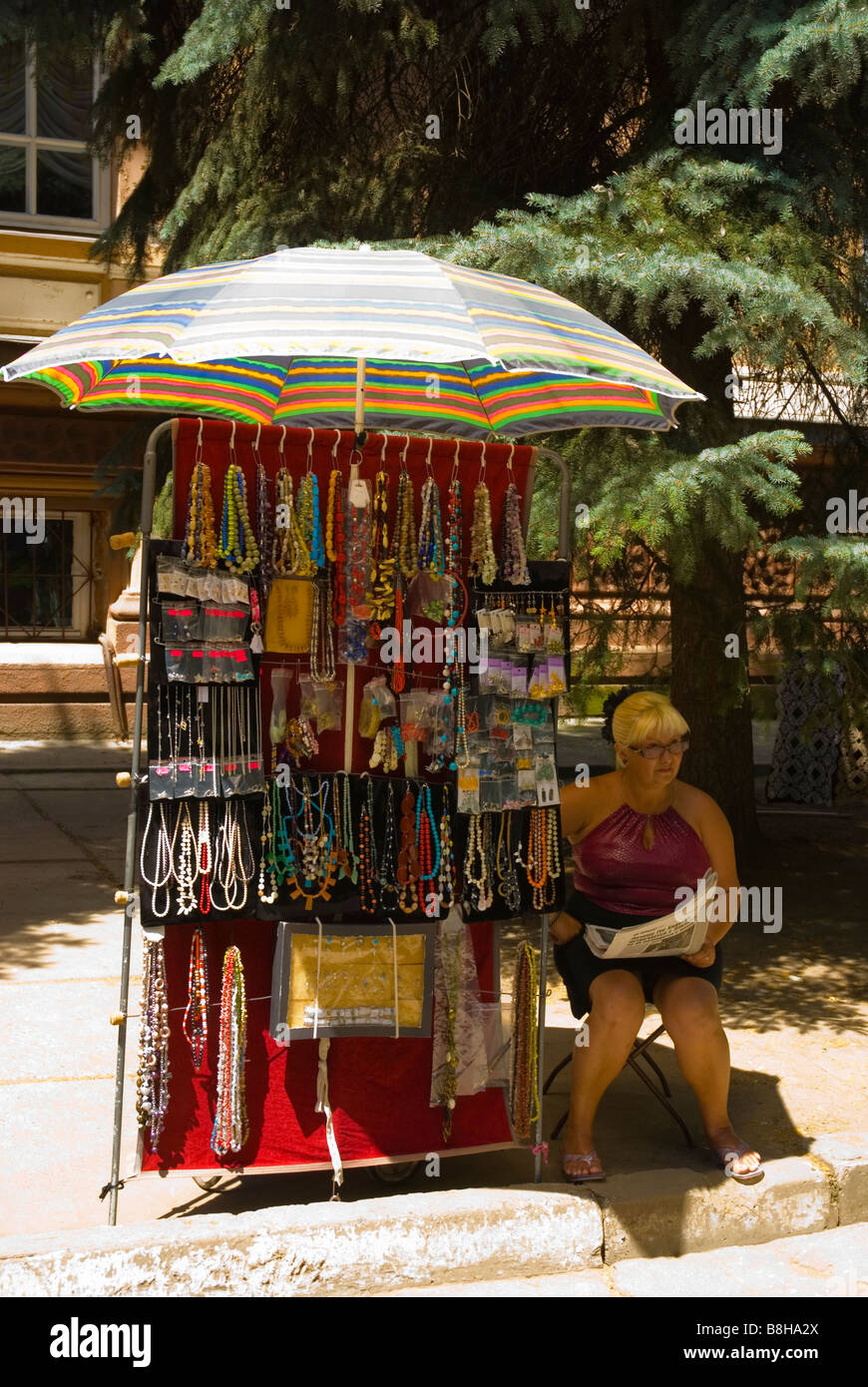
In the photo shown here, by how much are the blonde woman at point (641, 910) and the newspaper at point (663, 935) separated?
6cm

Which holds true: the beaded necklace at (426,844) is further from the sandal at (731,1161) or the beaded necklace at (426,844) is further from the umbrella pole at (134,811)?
the sandal at (731,1161)

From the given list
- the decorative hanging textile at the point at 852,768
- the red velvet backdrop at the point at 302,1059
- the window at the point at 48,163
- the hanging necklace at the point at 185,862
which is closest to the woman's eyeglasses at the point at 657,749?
the red velvet backdrop at the point at 302,1059

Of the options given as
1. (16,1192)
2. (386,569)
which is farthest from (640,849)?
(16,1192)

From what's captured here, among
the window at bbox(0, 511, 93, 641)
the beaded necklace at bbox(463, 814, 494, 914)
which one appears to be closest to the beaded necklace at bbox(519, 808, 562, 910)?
the beaded necklace at bbox(463, 814, 494, 914)

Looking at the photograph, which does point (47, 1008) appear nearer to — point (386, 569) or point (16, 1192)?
point (16, 1192)

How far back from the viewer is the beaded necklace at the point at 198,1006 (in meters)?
3.91

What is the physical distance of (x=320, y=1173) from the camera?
4227mm

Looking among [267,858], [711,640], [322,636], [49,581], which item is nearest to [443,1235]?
[267,858]

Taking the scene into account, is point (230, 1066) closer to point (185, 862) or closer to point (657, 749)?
point (185, 862)

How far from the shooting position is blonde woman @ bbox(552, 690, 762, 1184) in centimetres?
421

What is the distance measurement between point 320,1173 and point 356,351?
7.87 feet

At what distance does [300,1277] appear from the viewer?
3.63 metres

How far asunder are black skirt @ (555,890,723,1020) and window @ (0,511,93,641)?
1094cm

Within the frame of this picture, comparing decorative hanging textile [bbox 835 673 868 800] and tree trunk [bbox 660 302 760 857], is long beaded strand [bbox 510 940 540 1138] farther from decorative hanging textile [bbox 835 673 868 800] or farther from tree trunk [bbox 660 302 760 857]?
decorative hanging textile [bbox 835 673 868 800]
